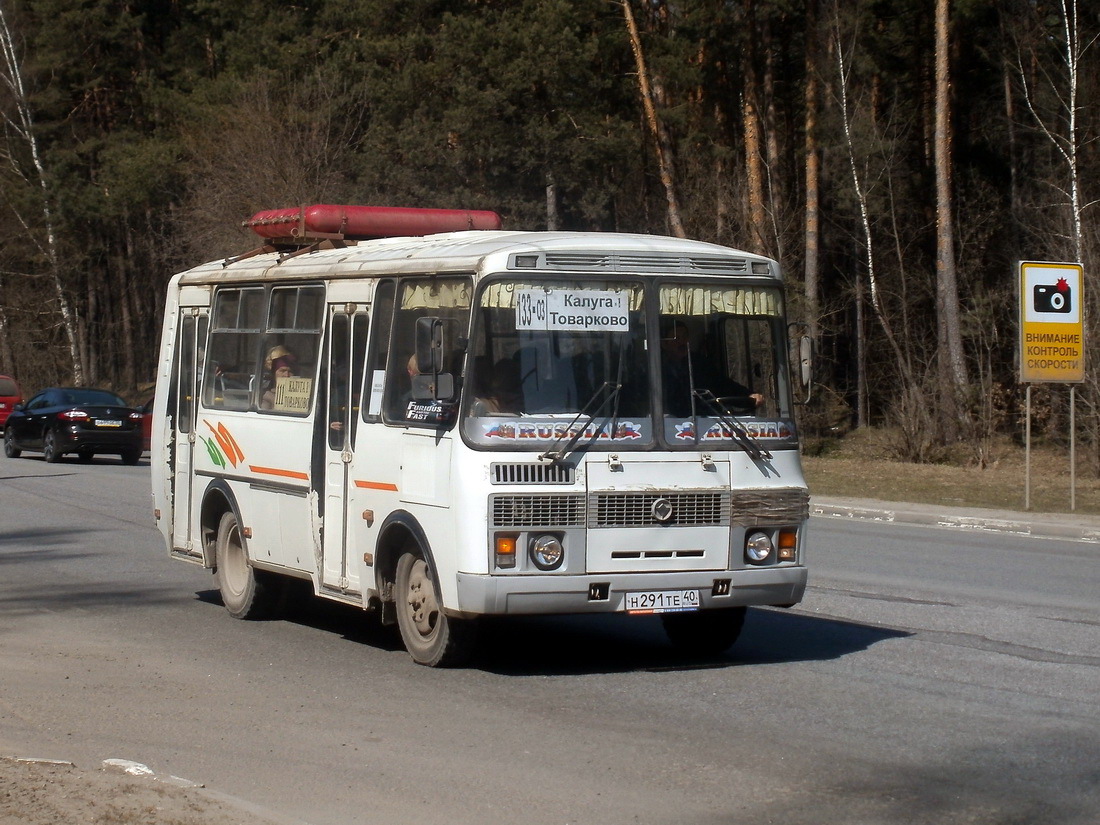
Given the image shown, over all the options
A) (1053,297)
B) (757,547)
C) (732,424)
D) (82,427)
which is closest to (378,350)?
(732,424)

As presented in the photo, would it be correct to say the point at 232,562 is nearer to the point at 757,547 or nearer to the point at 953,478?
the point at 757,547

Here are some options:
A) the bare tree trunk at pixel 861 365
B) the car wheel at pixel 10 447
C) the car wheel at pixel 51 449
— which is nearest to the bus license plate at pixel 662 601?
the car wheel at pixel 51 449

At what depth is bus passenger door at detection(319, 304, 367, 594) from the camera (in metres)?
9.98

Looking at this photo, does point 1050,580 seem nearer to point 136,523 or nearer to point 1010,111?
point 136,523

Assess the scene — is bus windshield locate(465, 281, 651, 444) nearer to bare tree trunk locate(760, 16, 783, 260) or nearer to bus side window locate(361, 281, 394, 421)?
bus side window locate(361, 281, 394, 421)

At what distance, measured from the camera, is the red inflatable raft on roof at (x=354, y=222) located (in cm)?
1159

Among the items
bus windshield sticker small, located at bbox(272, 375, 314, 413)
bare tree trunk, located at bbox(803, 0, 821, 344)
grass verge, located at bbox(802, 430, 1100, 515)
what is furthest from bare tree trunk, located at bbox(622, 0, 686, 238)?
bus windshield sticker small, located at bbox(272, 375, 314, 413)

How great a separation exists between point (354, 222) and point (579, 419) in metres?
3.65

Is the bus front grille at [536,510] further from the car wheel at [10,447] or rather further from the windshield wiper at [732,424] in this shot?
the car wheel at [10,447]

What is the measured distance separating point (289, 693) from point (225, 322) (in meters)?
4.33

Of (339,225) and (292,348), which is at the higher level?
(339,225)

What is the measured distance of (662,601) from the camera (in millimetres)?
8898

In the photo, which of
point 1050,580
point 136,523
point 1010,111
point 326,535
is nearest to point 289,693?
point 326,535

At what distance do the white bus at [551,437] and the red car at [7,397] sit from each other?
34.8m
